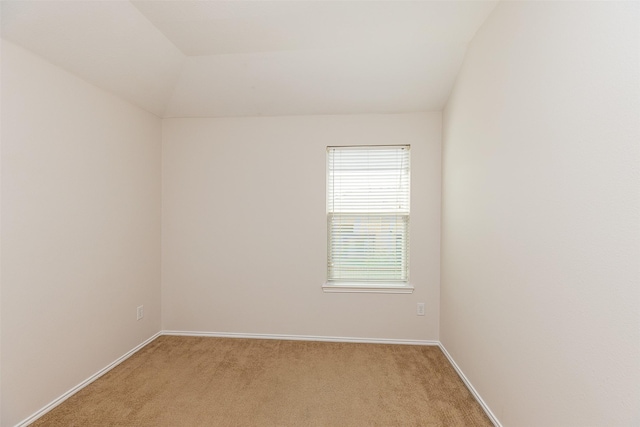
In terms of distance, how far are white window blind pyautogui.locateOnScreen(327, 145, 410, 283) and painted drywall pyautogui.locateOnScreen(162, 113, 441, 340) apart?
109 mm

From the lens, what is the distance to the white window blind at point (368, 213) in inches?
135

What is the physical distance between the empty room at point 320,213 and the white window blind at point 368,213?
0.9 inches

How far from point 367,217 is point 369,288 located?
2.46 feet

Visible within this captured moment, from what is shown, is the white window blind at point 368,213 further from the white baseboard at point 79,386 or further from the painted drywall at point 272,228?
the white baseboard at point 79,386

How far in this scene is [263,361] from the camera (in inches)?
115

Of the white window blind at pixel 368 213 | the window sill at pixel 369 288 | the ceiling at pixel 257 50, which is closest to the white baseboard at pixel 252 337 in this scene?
the window sill at pixel 369 288

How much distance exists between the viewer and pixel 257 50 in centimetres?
272

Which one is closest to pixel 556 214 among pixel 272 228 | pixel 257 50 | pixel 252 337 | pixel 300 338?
pixel 257 50

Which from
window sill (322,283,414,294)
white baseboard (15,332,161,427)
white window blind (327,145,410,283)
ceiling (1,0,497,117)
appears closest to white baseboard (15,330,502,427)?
white baseboard (15,332,161,427)

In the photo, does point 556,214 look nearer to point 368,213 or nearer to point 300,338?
point 368,213

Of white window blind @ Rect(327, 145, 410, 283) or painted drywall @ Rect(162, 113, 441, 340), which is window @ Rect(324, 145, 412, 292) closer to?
white window blind @ Rect(327, 145, 410, 283)

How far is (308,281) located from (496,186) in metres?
2.10

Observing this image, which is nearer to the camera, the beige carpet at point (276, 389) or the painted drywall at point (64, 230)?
the painted drywall at point (64, 230)

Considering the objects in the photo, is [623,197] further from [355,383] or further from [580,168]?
[355,383]
